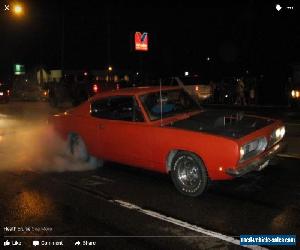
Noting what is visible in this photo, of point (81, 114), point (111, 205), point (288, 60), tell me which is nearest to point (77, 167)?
point (81, 114)

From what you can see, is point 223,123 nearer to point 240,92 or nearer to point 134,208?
point 134,208

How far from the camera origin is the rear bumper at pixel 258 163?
6.18m

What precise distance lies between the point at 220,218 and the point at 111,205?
1558 millimetres

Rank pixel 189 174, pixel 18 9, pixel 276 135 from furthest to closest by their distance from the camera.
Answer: pixel 18 9 → pixel 276 135 → pixel 189 174

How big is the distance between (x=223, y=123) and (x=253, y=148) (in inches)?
29.7

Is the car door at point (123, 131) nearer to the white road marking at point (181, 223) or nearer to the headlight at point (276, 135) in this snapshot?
the white road marking at point (181, 223)

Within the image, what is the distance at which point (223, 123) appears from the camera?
7.14m

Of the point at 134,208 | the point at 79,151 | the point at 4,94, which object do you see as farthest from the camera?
the point at 4,94

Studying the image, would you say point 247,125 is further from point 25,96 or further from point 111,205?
point 25,96

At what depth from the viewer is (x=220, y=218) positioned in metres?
5.68

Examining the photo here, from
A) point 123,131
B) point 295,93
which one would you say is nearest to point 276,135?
point 123,131

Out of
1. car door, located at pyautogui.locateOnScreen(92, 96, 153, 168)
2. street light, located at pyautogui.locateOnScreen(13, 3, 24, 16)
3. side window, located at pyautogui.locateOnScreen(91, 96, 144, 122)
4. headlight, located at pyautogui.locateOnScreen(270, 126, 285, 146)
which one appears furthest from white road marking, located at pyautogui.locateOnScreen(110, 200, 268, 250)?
street light, located at pyautogui.locateOnScreen(13, 3, 24, 16)

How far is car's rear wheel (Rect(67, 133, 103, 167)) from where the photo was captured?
29.1ft

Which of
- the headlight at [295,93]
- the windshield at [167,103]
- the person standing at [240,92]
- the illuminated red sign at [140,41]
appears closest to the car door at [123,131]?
the windshield at [167,103]
